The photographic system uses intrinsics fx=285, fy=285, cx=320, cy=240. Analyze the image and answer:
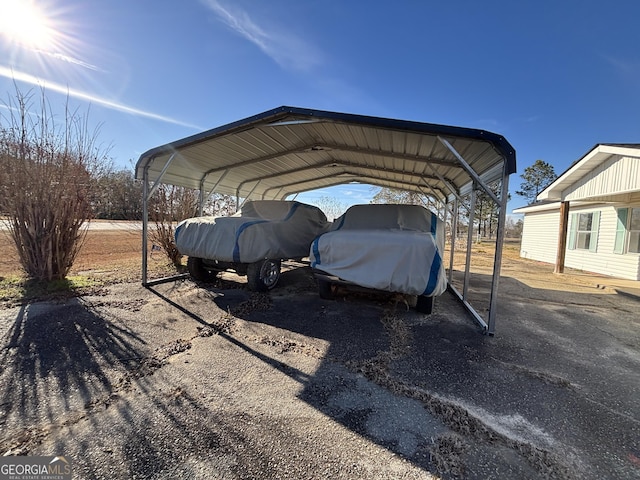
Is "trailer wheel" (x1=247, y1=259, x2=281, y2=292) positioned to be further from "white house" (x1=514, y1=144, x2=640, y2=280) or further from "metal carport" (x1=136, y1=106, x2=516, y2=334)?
"white house" (x1=514, y1=144, x2=640, y2=280)

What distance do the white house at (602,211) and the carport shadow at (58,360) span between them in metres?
10.8

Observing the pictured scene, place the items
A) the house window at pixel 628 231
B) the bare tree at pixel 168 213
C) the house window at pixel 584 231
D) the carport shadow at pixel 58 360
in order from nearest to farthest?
the carport shadow at pixel 58 360, the bare tree at pixel 168 213, the house window at pixel 628 231, the house window at pixel 584 231

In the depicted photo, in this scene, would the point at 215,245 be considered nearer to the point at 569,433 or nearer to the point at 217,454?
the point at 217,454

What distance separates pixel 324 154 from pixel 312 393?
6172 mm

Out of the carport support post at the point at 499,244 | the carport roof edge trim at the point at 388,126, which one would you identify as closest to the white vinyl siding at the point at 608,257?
the carport support post at the point at 499,244

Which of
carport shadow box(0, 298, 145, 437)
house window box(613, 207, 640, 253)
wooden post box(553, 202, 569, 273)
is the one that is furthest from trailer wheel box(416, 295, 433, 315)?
house window box(613, 207, 640, 253)

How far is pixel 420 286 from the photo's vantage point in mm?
3926

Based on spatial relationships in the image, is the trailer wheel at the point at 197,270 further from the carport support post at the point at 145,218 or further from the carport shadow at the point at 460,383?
the carport shadow at the point at 460,383

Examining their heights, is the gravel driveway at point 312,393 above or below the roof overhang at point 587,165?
below

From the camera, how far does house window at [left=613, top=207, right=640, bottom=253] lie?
28.0 ft

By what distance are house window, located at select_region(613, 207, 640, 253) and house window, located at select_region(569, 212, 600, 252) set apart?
983 millimetres

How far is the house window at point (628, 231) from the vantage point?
336 inches

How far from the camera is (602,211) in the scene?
383 inches

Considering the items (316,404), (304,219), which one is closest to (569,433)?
(316,404)
